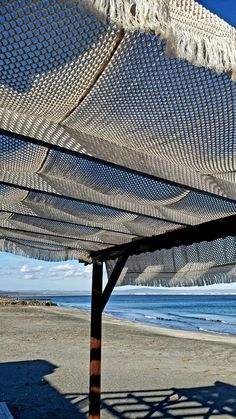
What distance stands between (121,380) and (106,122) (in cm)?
769

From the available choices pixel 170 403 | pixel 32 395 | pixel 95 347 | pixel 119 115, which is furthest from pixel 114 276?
pixel 32 395

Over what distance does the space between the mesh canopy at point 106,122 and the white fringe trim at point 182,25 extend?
14 mm

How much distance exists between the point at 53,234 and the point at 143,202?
5.65ft

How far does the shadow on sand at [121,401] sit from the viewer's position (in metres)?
6.18

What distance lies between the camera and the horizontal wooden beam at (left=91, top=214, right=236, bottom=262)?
3316 mm

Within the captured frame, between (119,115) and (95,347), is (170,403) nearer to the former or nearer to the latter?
(95,347)

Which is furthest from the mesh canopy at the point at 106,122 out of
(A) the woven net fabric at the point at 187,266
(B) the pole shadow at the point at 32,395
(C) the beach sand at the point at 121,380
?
(C) the beach sand at the point at 121,380

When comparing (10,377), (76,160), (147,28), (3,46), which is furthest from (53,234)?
(10,377)

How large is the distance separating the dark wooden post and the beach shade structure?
3.98 feet

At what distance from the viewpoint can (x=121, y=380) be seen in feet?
28.1

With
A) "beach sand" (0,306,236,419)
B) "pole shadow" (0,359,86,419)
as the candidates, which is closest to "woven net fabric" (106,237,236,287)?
"beach sand" (0,306,236,419)

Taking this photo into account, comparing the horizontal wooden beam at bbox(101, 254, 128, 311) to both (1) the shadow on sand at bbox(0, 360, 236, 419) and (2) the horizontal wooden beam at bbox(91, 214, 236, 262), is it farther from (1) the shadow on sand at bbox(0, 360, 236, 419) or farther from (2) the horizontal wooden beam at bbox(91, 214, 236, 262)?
(1) the shadow on sand at bbox(0, 360, 236, 419)

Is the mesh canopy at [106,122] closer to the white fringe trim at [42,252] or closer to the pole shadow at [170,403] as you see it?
the white fringe trim at [42,252]

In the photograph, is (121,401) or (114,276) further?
(121,401)
